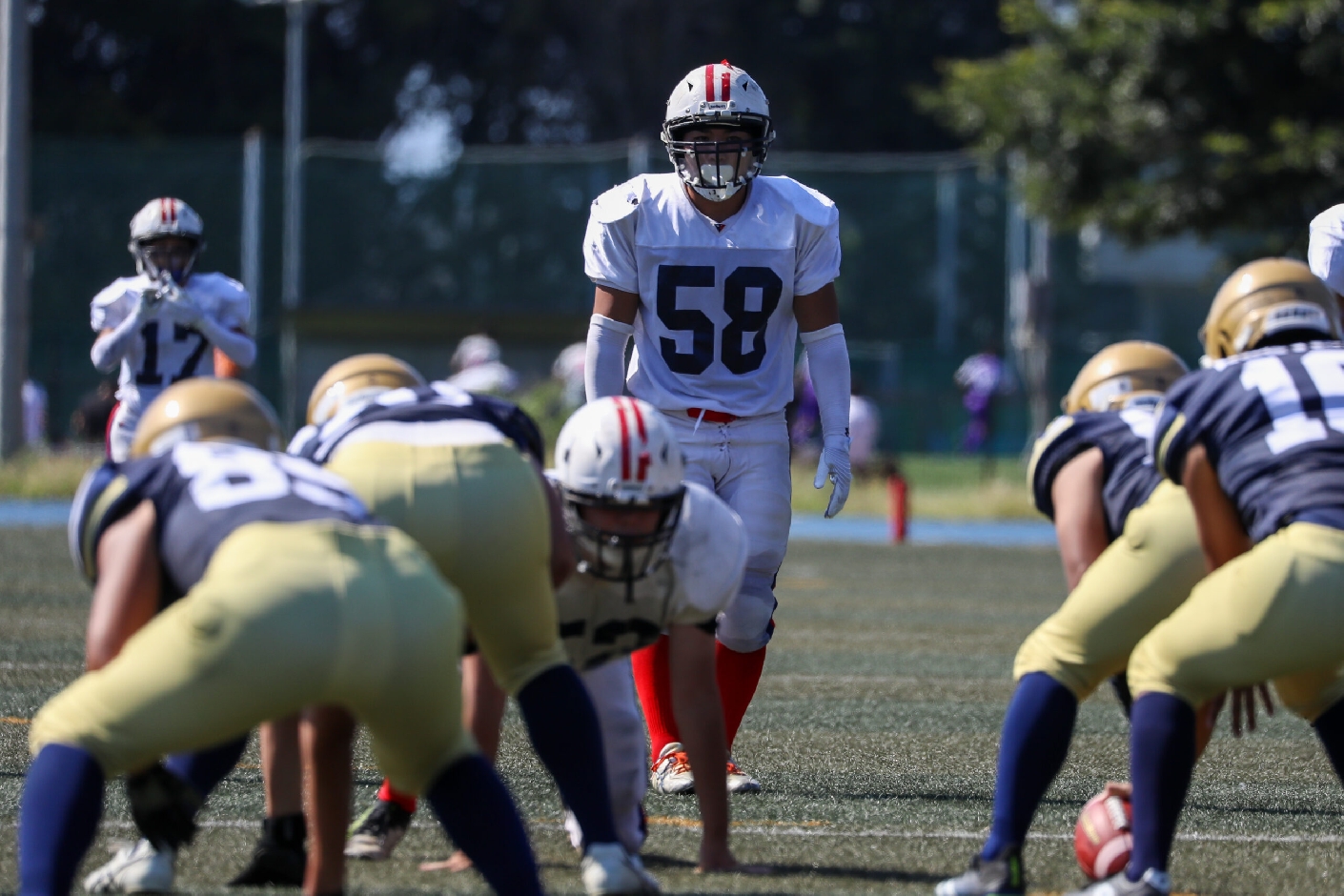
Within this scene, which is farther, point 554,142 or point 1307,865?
point 554,142

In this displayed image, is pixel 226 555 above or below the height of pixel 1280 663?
above

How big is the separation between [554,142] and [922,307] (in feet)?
32.7

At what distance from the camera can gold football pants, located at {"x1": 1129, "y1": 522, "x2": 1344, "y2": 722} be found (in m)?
3.18

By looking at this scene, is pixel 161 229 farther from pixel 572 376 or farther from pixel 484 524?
pixel 572 376

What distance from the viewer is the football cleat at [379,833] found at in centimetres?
386

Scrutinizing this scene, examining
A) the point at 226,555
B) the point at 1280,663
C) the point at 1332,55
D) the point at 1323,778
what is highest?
the point at 1332,55

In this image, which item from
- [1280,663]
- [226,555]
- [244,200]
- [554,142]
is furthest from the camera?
[554,142]

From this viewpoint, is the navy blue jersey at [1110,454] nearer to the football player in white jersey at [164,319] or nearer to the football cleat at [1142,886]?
the football cleat at [1142,886]

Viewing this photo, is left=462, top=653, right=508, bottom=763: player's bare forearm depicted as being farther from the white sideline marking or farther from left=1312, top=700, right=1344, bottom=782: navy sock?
left=1312, top=700, right=1344, bottom=782: navy sock

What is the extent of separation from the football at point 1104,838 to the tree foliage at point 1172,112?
12334 millimetres

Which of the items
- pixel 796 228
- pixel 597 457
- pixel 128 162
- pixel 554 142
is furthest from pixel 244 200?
pixel 597 457

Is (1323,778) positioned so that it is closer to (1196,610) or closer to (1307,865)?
(1307,865)

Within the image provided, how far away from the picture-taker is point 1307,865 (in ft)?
13.1

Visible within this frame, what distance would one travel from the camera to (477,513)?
10.8 feet
